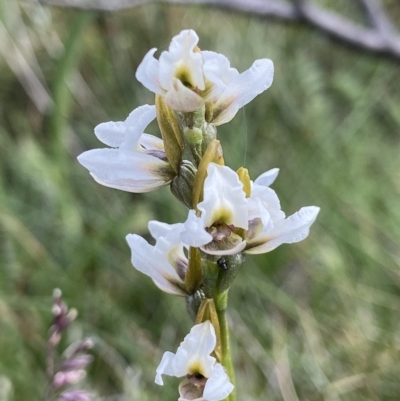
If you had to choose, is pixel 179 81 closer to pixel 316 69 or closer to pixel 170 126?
pixel 170 126

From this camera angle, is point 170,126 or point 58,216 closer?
point 170,126

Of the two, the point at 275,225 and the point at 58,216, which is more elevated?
the point at 275,225

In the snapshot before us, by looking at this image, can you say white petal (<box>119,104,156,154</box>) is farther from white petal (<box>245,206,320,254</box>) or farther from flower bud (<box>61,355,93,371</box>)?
flower bud (<box>61,355,93,371</box>)

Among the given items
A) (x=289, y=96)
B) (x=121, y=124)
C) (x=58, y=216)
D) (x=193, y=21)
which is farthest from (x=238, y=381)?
(x=193, y=21)

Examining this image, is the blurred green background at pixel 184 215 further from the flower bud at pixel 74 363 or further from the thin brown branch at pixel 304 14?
the flower bud at pixel 74 363

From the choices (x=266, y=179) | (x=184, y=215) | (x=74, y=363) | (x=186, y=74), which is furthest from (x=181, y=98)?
(x=184, y=215)
